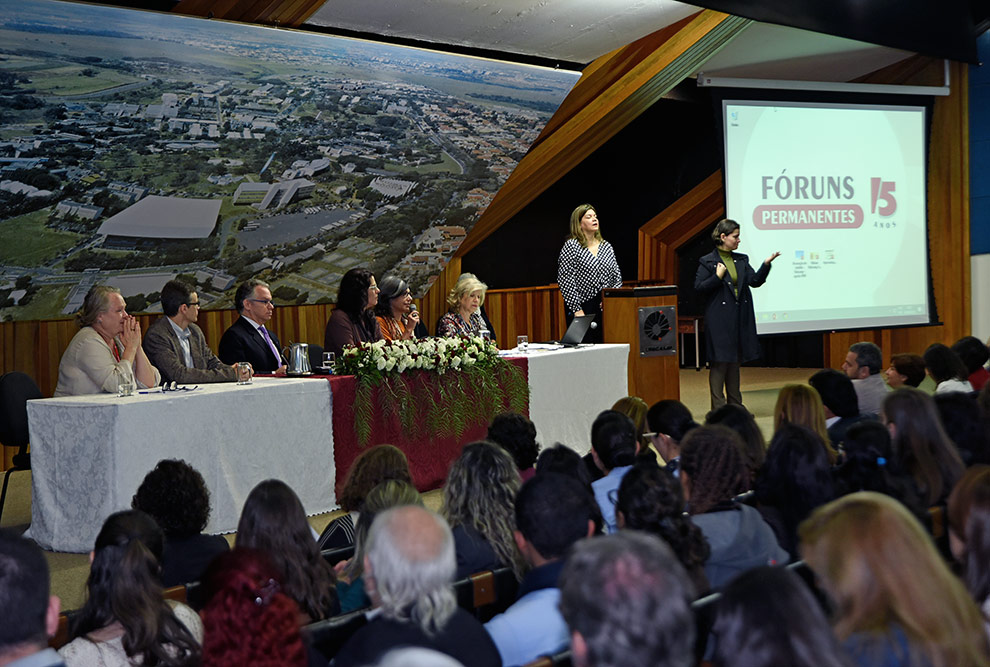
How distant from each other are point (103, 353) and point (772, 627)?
3.88 metres

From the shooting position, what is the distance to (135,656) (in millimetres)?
1794

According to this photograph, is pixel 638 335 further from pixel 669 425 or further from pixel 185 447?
pixel 185 447

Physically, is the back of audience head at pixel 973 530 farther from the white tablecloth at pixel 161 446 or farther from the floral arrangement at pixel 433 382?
the floral arrangement at pixel 433 382

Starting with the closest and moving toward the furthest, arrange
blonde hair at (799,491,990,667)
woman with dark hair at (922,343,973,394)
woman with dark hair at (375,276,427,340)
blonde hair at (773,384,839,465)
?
blonde hair at (799,491,990,667) → blonde hair at (773,384,839,465) → woman with dark hair at (922,343,973,394) → woman with dark hair at (375,276,427,340)

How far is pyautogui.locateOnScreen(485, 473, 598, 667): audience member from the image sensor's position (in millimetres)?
1842

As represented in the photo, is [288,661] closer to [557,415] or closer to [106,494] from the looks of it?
[106,494]

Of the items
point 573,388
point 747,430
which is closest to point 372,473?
point 747,430

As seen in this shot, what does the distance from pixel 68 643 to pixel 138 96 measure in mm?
4105

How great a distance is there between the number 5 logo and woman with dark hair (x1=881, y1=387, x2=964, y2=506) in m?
5.29

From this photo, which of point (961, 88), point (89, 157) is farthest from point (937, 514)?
point (961, 88)

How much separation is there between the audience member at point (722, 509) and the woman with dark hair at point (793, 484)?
194 millimetres

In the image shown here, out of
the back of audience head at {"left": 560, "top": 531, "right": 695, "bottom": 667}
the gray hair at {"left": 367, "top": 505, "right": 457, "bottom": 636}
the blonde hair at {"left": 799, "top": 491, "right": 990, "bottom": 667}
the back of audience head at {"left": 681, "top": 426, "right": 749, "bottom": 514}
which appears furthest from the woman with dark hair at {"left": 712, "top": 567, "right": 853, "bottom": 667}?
A: the back of audience head at {"left": 681, "top": 426, "right": 749, "bottom": 514}

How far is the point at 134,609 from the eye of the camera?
5.85 ft

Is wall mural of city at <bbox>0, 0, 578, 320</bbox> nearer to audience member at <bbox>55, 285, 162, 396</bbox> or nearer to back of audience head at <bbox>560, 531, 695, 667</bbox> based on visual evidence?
audience member at <bbox>55, 285, 162, 396</bbox>
